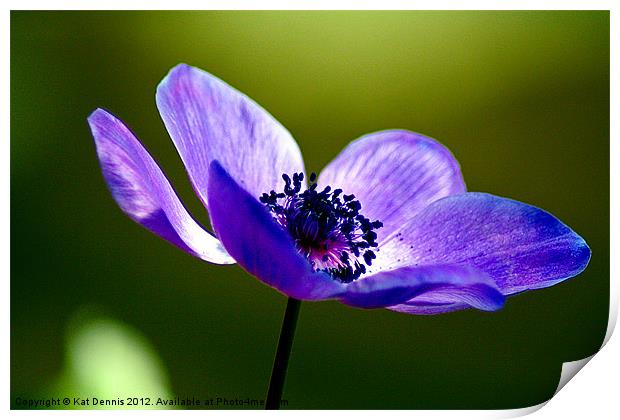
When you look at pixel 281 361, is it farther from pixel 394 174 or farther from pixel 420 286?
pixel 394 174

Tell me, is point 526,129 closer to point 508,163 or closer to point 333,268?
point 508,163

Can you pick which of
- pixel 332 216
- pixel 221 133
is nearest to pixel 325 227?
pixel 332 216

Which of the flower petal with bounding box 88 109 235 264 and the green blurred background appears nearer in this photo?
the flower petal with bounding box 88 109 235 264

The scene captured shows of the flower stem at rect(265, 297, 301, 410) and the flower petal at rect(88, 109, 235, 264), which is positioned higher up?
the flower petal at rect(88, 109, 235, 264)

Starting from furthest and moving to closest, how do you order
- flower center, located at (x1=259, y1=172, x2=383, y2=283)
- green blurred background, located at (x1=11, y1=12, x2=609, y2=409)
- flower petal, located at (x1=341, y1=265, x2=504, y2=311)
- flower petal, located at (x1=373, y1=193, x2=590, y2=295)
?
green blurred background, located at (x1=11, y1=12, x2=609, y2=409), flower center, located at (x1=259, y1=172, x2=383, y2=283), flower petal, located at (x1=373, y1=193, x2=590, y2=295), flower petal, located at (x1=341, y1=265, x2=504, y2=311)

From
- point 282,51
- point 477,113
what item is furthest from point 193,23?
point 477,113

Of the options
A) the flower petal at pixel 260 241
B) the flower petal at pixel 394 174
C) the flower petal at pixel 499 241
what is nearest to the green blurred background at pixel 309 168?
the flower petal at pixel 394 174

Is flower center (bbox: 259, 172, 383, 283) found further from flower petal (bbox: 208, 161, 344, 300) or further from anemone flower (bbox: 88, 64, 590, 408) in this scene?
flower petal (bbox: 208, 161, 344, 300)

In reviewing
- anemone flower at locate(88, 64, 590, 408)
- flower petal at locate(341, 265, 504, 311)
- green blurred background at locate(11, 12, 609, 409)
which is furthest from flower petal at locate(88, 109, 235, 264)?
green blurred background at locate(11, 12, 609, 409)

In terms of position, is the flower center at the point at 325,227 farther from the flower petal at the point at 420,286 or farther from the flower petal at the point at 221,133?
the flower petal at the point at 420,286
